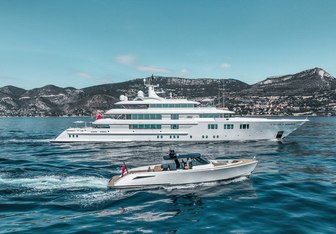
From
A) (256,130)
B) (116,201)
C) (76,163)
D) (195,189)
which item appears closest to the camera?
(116,201)

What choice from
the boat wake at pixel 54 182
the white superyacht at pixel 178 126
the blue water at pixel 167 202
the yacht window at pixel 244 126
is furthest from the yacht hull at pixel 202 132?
the boat wake at pixel 54 182

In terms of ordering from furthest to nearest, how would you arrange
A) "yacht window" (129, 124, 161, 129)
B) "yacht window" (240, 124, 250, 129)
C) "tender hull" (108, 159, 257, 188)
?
"yacht window" (129, 124, 161, 129) < "yacht window" (240, 124, 250, 129) < "tender hull" (108, 159, 257, 188)

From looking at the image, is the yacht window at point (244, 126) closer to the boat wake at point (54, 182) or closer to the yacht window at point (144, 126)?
the yacht window at point (144, 126)

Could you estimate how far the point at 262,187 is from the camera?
22.0 metres

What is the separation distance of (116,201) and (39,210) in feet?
14.7

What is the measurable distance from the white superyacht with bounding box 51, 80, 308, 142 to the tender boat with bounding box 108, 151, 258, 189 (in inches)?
1112

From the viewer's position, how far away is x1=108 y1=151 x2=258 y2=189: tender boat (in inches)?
862

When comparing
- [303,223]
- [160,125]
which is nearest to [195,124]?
[160,125]

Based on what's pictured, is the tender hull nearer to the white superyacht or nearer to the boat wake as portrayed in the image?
the boat wake

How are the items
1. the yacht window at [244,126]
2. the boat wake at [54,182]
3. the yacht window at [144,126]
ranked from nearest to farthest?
1. the boat wake at [54,182]
2. the yacht window at [244,126]
3. the yacht window at [144,126]

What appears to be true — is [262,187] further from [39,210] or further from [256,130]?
[256,130]

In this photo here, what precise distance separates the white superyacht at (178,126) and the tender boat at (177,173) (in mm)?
28251

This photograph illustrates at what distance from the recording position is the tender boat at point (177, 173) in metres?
21.9

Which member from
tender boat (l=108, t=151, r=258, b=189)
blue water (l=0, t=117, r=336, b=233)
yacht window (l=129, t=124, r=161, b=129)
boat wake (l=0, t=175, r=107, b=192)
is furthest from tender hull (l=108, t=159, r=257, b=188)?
yacht window (l=129, t=124, r=161, b=129)
